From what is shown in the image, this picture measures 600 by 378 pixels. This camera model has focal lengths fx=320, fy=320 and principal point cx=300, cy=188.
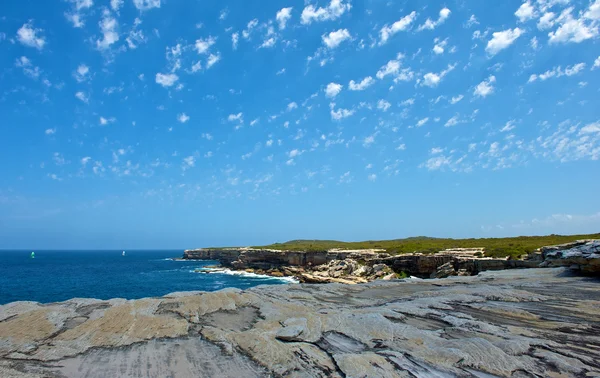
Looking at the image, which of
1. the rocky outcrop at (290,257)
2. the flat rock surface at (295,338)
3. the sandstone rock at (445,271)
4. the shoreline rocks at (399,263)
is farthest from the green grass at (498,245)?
the flat rock surface at (295,338)

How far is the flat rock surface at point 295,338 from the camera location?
7715 millimetres

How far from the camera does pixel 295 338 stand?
9641mm

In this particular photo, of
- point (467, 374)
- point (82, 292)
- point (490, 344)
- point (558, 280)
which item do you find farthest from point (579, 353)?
point (82, 292)

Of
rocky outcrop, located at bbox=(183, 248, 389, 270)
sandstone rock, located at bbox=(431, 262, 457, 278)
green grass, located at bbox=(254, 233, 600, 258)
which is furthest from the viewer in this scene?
rocky outcrop, located at bbox=(183, 248, 389, 270)

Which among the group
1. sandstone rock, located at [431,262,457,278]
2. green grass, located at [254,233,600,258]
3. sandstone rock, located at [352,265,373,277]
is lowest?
sandstone rock, located at [352,265,373,277]

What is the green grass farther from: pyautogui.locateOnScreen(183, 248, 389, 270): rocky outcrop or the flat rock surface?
the flat rock surface

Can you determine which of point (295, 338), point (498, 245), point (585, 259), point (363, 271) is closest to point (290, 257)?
point (363, 271)

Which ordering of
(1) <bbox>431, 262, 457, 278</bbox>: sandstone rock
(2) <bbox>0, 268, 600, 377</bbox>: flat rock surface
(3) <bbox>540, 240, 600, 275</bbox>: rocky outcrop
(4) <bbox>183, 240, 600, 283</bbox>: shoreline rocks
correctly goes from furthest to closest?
(1) <bbox>431, 262, 457, 278</bbox>: sandstone rock → (4) <bbox>183, 240, 600, 283</bbox>: shoreline rocks → (3) <bbox>540, 240, 600, 275</bbox>: rocky outcrop → (2) <bbox>0, 268, 600, 377</bbox>: flat rock surface

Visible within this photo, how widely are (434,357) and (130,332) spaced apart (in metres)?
9.05

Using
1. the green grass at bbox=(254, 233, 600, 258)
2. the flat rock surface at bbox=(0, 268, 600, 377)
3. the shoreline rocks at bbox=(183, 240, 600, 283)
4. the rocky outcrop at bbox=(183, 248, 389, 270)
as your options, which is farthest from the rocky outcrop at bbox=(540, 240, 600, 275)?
the rocky outcrop at bbox=(183, 248, 389, 270)

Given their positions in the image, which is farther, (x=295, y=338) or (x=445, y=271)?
(x=445, y=271)

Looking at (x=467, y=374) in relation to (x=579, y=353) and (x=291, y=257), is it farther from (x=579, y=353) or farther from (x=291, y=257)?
(x=291, y=257)

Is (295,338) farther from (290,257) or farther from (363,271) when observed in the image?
(290,257)

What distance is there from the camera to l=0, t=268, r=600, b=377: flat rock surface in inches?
304
